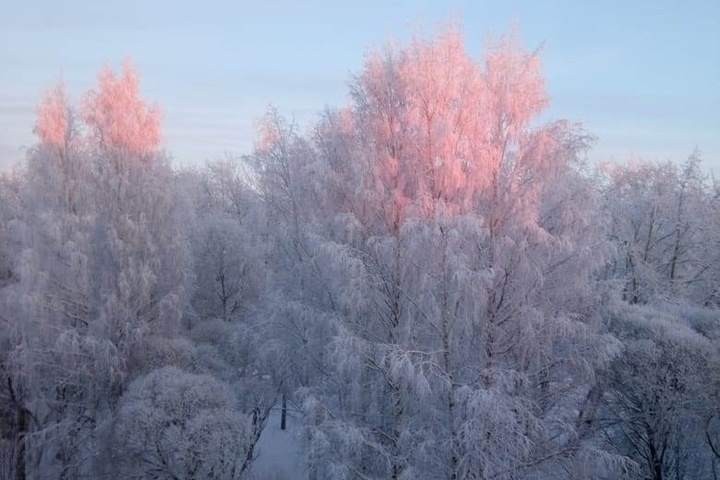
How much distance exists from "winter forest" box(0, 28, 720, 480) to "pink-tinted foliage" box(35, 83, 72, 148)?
6 cm

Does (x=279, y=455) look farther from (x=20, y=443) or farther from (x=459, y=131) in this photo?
(x=459, y=131)

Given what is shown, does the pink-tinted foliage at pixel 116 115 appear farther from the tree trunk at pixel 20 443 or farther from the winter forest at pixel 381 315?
the tree trunk at pixel 20 443

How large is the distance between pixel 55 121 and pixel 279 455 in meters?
10.4

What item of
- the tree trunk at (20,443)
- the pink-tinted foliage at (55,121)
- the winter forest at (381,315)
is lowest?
the tree trunk at (20,443)

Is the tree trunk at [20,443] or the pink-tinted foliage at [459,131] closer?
the pink-tinted foliage at [459,131]

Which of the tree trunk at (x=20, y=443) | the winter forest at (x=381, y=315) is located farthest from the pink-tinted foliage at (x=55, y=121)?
the tree trunk at (x=20, y=443)

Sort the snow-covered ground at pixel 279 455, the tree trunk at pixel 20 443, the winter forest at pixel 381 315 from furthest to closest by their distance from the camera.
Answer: the snow-covered ground at pixel 279 455, the tree trunk at pixel 20 443, the winter forest at pixel 381 315

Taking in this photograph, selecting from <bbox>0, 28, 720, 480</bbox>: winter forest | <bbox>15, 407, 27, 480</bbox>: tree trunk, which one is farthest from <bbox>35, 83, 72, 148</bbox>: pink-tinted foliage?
<bbox>15, 407, 27, 480</bbox>: tree trunk

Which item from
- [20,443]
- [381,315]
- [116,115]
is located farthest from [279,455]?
[116,115]

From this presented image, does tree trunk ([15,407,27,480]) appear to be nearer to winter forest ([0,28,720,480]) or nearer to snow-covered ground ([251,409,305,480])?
winter forest ([0,28,720,480])

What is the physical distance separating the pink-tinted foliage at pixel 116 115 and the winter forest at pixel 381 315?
55mm

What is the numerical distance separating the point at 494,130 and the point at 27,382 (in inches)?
453

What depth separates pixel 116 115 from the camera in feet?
53.4

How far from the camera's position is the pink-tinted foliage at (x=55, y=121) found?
51.9 feet
